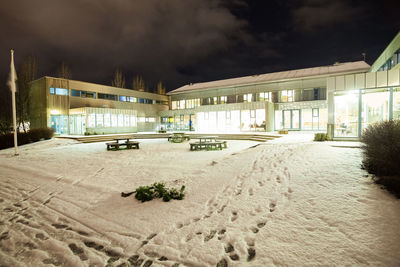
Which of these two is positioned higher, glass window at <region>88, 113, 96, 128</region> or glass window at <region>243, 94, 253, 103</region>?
glass window at <region>243, 94, 253, 103</region>

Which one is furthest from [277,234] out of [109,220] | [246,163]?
[246,163]

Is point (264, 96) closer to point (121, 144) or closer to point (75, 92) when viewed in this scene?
point (121, 144)

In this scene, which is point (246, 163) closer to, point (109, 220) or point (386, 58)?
point (109, 220)

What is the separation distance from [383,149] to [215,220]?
13.3 ft

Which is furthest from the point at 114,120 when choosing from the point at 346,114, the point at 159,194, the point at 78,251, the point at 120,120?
the point at 78,251

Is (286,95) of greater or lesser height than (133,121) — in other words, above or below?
above

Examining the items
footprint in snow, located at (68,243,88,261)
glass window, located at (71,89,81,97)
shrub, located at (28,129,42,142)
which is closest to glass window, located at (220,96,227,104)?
glass window, located at (71,89,81,97)

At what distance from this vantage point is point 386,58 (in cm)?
1859

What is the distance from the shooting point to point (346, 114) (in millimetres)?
11367

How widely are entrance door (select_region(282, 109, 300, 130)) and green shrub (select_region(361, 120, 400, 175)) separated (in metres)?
18.8

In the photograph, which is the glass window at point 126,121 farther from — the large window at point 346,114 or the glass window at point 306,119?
the large window at point 346,114

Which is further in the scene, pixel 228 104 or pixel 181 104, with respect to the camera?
pixel 181 104

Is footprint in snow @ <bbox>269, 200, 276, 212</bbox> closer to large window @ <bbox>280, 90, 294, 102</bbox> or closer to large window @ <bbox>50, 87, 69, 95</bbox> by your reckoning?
large window @ <bbox>280, 90, 294, 102</bbox>

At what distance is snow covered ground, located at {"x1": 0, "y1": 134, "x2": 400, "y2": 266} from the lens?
283 centimetres
